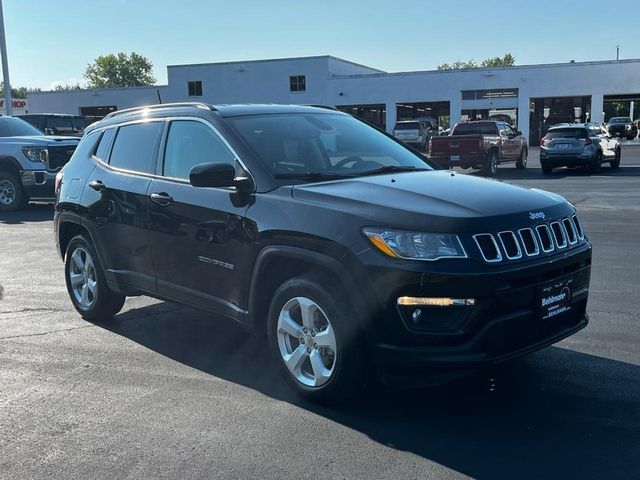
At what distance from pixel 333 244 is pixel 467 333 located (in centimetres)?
92

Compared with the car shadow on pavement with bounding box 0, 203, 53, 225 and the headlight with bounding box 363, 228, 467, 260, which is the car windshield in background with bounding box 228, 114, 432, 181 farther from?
the car shadow on pavement with bounding box 0, 203, 53, 225

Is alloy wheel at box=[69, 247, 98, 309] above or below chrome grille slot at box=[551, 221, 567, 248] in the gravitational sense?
below

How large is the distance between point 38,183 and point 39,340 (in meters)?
10.1

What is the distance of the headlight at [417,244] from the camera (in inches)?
151

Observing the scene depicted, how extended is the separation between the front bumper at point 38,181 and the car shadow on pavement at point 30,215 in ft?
1.64

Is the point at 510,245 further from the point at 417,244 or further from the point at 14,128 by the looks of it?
the point at 14,128

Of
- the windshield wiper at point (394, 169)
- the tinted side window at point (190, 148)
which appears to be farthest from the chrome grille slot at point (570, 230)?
the tinted side window at point (190, 148)

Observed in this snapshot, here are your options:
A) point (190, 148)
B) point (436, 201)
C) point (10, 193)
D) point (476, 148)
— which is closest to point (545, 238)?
point (436, 201)

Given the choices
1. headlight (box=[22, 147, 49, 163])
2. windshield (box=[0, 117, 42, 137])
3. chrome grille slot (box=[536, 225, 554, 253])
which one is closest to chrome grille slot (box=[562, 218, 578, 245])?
chrome grille slot (box=[536, 225, 554, 253])

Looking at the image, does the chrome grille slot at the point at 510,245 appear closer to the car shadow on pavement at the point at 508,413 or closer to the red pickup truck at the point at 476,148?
the car shadow on pavement at the point at 508,413

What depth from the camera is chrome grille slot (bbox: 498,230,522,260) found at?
3.95 metres

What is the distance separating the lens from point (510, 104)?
165 feet

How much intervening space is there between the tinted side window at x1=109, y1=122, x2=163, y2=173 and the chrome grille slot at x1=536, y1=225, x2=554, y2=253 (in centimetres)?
310

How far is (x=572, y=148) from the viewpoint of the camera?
2309cm
